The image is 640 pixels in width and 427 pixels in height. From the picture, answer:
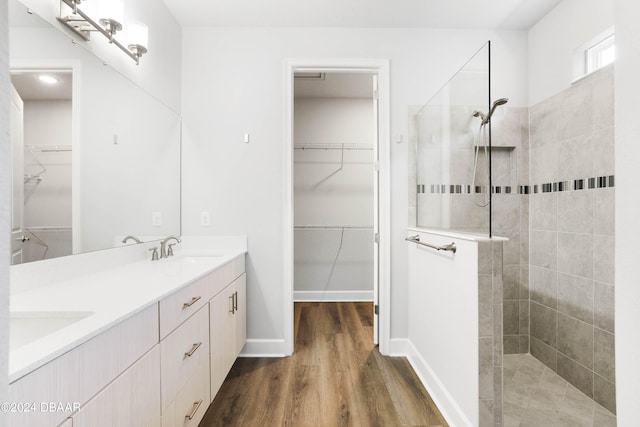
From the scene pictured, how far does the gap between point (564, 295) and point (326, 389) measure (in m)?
1.73

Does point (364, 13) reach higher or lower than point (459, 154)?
higher

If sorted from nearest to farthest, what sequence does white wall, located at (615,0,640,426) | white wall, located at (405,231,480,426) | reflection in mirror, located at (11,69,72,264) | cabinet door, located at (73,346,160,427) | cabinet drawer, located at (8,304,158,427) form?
white wall, located at (615,0,640,426) → cabinet drawer, located at (8,304,158,427) → cabinet door, located at (73,346,160,427) → reflection in mirror, located at (11,69,72,264) → white wall, located at (405,231,480,426)

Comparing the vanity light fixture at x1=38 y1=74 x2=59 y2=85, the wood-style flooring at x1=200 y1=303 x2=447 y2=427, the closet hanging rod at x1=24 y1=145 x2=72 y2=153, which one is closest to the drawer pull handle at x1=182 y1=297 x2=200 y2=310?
the wood-style flooring at x1=200 y1=303 x2=447 y2=427

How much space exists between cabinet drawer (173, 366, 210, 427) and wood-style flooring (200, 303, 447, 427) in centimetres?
21

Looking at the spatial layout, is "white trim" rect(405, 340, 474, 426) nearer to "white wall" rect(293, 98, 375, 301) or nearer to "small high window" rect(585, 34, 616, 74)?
"white wall" rect(293, 98, 375, 301)

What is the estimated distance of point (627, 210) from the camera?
51 centimetres

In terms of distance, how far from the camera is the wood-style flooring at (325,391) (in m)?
1.63

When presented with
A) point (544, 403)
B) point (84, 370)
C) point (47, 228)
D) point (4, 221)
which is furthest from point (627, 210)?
point (544, 403)

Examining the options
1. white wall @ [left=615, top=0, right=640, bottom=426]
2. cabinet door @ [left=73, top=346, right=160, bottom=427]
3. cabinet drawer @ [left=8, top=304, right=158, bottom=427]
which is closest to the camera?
white wall @ [left=615, top=0, right=640, bottom=426]

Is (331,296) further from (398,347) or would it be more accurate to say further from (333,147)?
(333,147)

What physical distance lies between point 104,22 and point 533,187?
296 cm

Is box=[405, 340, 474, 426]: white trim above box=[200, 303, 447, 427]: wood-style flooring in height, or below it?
above

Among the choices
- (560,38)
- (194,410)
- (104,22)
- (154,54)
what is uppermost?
(560,38)

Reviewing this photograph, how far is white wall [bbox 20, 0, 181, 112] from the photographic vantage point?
1639 millimetres
